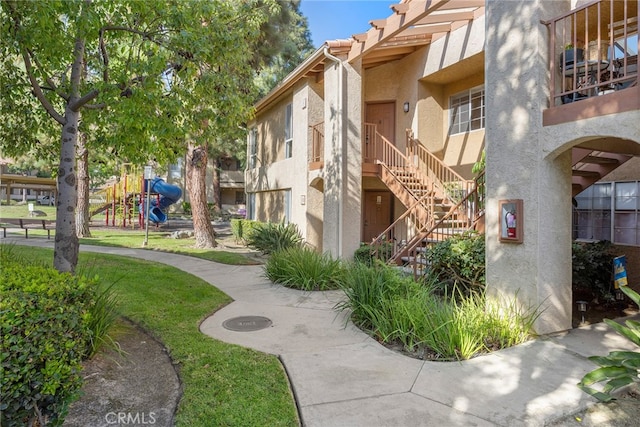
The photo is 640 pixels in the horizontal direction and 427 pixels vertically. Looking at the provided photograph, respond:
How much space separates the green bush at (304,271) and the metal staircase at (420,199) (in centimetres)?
148

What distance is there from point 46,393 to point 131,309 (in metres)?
3.51

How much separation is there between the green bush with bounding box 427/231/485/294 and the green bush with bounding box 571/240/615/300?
155 cm

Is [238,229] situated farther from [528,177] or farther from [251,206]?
[528,177]

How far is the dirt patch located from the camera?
3.18m

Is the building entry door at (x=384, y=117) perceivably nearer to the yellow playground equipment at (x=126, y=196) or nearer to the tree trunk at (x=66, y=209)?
the tree trunk at (x=66, y=209)

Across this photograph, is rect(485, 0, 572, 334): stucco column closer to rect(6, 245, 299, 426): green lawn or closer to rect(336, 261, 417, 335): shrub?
rect(336, 261, 417, 335): shrub

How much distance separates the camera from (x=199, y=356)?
14.1 ft

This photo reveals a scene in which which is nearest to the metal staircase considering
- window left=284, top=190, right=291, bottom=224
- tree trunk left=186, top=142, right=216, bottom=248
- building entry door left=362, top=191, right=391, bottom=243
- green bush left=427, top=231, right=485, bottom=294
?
green bush left=427, top=231, right=485, bottom=294

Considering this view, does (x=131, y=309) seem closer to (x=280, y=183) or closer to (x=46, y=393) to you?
(x=46, y=393)

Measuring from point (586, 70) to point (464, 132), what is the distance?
6326mm

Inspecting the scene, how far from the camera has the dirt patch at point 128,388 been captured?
3182 millimetres

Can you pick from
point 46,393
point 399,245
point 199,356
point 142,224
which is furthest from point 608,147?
point 142,224

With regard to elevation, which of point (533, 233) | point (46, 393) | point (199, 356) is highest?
point (533, 233)

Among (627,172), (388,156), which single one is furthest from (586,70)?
(388,156)
